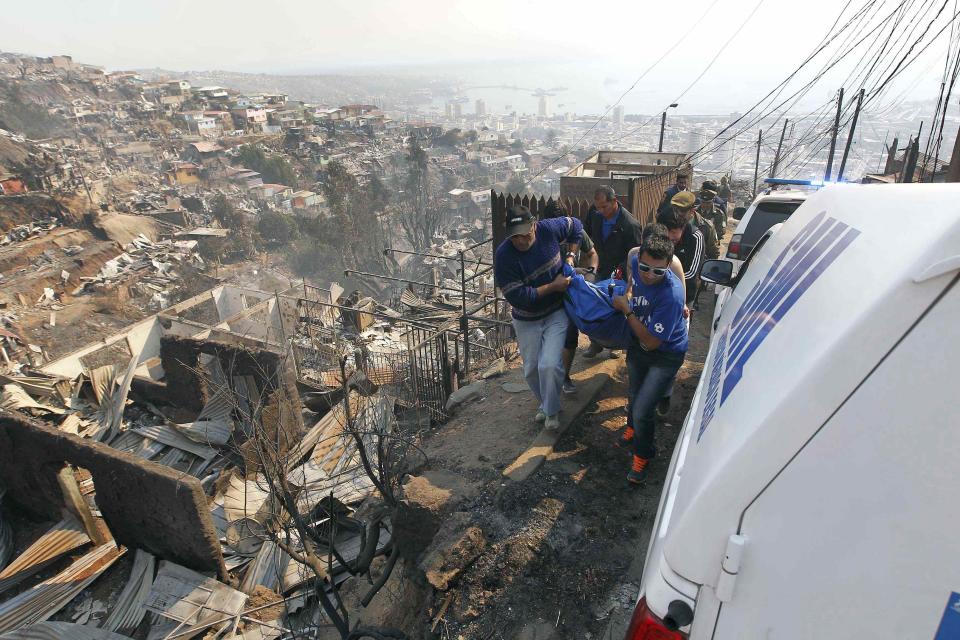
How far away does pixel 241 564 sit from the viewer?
617 centimetres

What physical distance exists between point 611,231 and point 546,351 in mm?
1678

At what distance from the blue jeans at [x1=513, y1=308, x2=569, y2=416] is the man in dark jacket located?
1.17 metres

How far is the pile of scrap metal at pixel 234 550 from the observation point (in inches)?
170

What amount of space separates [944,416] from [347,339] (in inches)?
632

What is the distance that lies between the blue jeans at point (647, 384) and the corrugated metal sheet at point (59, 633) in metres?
5.10

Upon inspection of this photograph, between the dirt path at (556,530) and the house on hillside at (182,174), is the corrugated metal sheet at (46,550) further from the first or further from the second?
the house on hillside at (182,174)

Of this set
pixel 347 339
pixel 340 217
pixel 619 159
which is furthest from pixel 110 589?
pixel 340 217

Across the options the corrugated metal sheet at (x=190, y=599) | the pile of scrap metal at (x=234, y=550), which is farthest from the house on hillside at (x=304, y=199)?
the corrugated metal sheet at (x=190, y=599)

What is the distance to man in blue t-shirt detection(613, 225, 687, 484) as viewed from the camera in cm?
321

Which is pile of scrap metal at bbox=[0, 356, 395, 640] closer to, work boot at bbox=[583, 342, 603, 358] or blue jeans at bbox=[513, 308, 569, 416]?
blue jeans at bbox=[513, 308, 569, 416]

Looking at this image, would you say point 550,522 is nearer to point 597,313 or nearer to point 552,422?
point 552,422

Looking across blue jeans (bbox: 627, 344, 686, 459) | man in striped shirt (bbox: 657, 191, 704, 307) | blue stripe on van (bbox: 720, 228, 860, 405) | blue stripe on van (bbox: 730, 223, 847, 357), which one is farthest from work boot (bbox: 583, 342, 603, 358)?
blue stripe on van (bbox: 720, 228, 860, 405)

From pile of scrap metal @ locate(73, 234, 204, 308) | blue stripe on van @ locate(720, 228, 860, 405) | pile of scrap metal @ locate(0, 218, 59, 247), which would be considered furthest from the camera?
pile of scrap metal @ locate(0, 218, 59, 247)

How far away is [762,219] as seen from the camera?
6.40 meters
